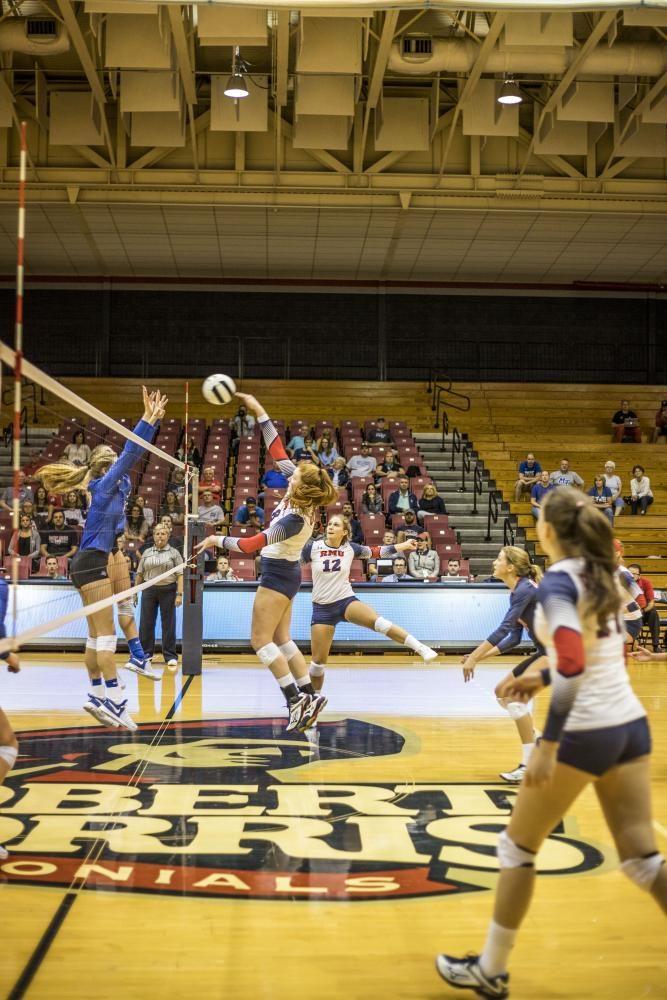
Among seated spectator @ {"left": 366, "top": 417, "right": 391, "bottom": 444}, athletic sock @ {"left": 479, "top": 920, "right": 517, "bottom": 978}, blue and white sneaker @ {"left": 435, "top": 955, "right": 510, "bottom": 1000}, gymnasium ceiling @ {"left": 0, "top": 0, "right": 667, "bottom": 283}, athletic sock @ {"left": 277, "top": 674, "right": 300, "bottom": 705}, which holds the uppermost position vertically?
gymnasium ceiling @ {"left": 0, "top": 0, "right": 667, "bottom": 283}

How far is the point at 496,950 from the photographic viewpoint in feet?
11.8

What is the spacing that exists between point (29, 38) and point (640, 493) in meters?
14.9

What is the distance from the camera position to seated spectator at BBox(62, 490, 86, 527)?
873 centimetres

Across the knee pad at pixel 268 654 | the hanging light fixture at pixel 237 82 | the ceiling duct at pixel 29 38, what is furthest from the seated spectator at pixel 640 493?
the knee pad at pixel 268 654

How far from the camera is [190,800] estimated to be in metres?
6.39

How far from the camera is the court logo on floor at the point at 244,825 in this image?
4988mm

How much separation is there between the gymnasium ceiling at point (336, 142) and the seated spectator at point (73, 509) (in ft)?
27.5

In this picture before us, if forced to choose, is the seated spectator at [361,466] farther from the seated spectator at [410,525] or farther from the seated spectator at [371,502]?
the seated spectator at [410,525]

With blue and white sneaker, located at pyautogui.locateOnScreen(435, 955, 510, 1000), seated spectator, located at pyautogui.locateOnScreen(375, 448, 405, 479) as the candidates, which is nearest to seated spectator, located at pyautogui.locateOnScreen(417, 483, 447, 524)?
seated spectator, located at pyautogui.locateOnScreen(375, 448, 405, 479)

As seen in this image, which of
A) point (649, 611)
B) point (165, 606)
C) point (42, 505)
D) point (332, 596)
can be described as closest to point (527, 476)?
point (649, 611)

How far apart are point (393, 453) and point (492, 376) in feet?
27.3

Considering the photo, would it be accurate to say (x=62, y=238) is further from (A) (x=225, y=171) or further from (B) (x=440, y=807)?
(B) (x=440, y=807)

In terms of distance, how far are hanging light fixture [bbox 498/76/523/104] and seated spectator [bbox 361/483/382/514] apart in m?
7.88

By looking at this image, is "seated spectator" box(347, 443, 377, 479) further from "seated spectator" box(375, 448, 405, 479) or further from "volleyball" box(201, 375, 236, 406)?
"volleyball" box(201, 375, 236, 406)
